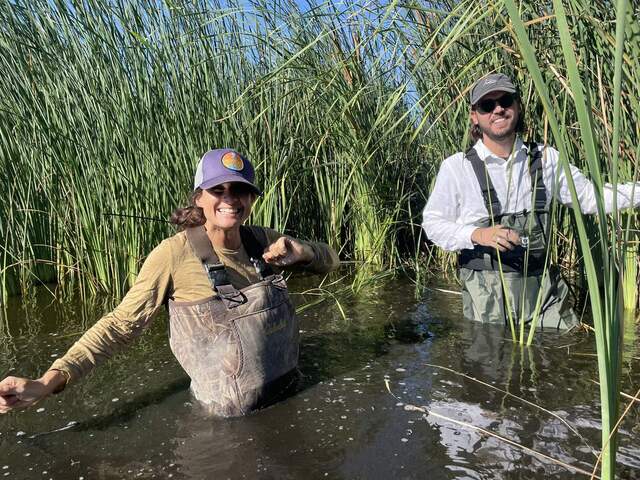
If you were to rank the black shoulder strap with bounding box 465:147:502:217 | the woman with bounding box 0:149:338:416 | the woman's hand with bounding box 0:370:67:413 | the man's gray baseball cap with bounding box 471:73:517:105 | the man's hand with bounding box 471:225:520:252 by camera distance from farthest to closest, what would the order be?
the black shoulder strap with bounding box 465:147:502:217 → the man's gray baseball cap with bounding box 471:73:517:105 → the man's hand with bounding box 471:225:520:252 → the woman with bounding box 0:149:338:416 → the woman's hand with bounding box 0:370:67:413

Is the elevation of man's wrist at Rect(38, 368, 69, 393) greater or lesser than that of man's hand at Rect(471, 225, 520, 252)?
lesser

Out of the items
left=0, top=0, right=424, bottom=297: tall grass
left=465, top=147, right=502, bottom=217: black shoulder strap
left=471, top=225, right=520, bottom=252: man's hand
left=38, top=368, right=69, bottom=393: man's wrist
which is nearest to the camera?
left=38, top=368, right=69, bottom=393: man's wrist

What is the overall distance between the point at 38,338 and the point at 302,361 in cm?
168

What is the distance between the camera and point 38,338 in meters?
3.49

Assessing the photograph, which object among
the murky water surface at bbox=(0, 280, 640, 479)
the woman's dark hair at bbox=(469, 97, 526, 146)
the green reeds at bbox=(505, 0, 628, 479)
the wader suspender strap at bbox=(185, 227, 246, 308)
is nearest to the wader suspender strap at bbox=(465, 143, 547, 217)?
the woman's dark hair at bbox=(469, 97, 526, 146)

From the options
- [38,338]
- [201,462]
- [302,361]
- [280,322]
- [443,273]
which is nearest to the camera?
[201,462]

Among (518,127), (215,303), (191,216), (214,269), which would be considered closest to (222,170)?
(191,216)

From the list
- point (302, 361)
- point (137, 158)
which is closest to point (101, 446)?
point (302, 361)

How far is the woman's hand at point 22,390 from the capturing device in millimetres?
1831

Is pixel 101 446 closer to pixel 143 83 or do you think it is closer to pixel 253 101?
pixel 143 83

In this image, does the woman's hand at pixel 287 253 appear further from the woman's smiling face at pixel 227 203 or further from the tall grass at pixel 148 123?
the tall grass at pixel 148 123

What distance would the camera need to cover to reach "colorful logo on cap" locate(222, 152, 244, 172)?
2.32 meters

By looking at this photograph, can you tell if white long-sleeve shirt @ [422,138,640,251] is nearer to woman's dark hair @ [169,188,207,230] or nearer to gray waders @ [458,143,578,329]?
gray waders @ [458,143,578,329]

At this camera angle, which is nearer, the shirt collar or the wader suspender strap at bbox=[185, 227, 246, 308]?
the wader suspender strap at bbox=[185, 227, 246, 308]
